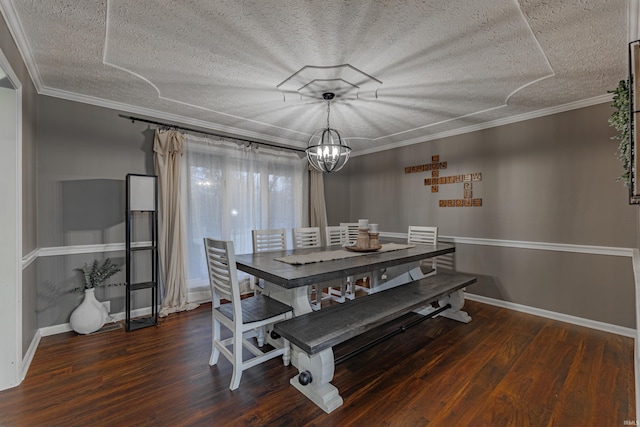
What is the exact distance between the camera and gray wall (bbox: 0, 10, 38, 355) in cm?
219

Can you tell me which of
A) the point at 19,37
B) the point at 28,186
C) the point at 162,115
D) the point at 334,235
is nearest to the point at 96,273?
the point at 28,186

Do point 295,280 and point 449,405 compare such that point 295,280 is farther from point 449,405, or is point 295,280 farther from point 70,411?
point 70,411

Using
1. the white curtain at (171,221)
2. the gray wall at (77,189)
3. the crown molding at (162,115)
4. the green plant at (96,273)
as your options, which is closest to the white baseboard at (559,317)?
the crown molding at (162,115)

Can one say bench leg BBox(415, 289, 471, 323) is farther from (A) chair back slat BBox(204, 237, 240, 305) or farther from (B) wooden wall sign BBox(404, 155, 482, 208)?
(A) chair back slat BBox(204, 237, 240, 305)

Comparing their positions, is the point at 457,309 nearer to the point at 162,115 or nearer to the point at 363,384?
the point at 363,384

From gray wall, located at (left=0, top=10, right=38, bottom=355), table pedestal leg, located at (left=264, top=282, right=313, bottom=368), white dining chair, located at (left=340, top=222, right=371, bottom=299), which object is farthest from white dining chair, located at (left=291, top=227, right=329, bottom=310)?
gray wall, located at (left=0, top=10, right=38, bottom=355)

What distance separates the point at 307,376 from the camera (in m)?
1.94

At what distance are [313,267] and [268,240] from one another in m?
1.38

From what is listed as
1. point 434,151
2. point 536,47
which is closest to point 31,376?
point 536,47

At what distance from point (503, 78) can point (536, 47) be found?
0.51m

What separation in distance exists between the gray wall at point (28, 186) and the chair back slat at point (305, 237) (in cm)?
250

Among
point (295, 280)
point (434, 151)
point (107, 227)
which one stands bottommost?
point (295, 280)

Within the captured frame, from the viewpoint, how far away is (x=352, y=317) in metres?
2.13

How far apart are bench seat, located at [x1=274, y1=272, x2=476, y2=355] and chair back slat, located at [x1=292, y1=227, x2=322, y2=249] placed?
1.35 meters
